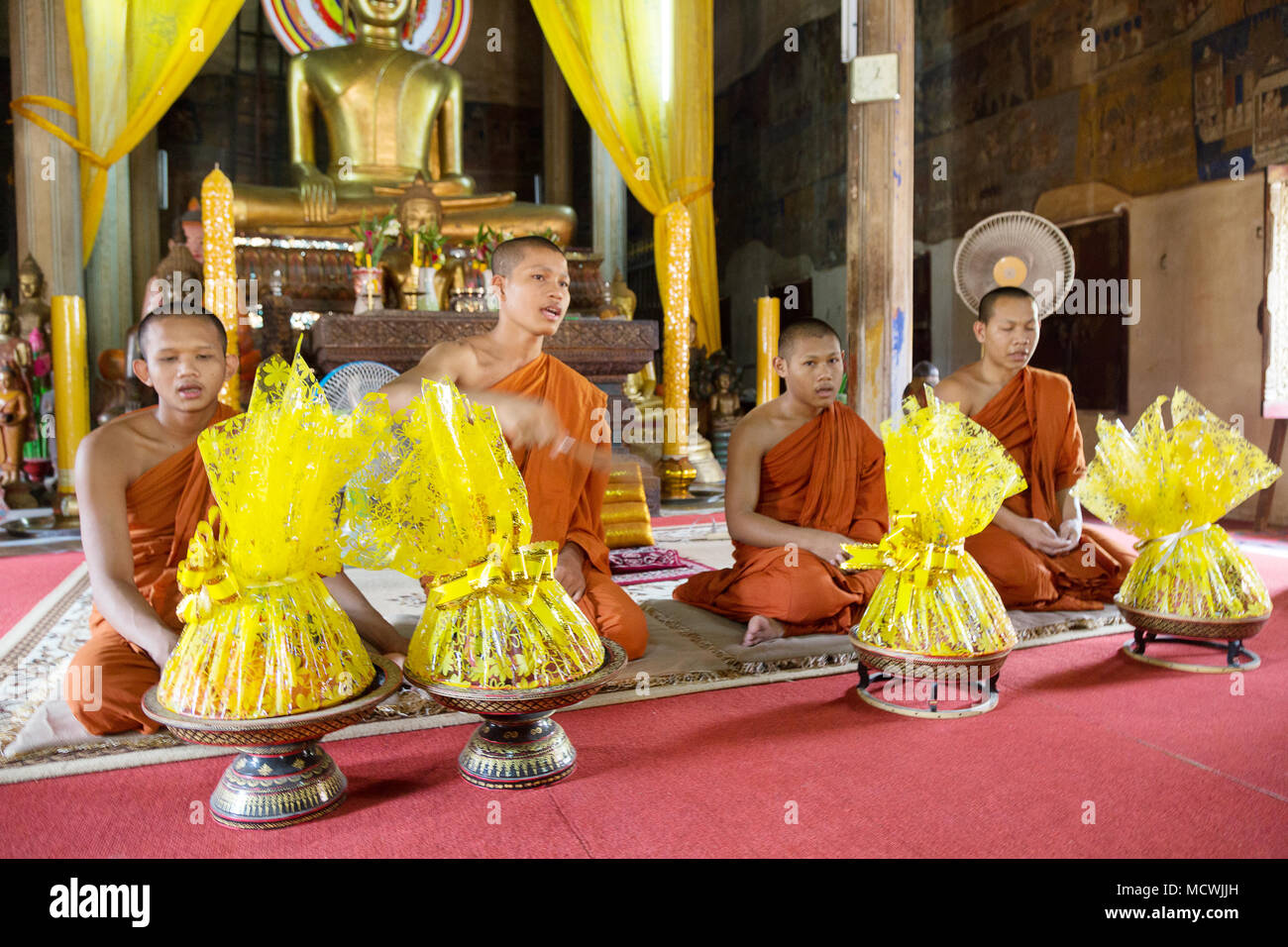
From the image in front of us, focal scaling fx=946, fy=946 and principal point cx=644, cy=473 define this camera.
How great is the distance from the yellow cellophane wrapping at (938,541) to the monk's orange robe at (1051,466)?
1.03 m

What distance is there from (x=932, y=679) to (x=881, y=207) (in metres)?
3.70

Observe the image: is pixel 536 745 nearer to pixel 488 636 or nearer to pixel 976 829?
pixel 488 636

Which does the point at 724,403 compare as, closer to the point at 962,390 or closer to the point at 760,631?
the point at 962,390

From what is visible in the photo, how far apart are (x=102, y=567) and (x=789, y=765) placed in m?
1.53

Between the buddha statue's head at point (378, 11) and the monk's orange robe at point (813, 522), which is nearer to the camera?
the monk's orange robe at point (813, 522)

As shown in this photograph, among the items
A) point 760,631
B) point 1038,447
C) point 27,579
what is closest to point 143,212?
point 27,579

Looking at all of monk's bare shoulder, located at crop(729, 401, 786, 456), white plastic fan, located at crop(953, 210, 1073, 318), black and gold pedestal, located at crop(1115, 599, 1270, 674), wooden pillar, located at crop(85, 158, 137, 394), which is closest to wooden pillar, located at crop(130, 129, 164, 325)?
wooden pillar, located at crop(85, 158, 137, 394)

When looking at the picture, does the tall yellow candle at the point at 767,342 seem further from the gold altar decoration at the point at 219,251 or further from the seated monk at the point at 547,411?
the seated monk at the point at 547,411

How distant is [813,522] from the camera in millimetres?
3014

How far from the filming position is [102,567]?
6.71 feet

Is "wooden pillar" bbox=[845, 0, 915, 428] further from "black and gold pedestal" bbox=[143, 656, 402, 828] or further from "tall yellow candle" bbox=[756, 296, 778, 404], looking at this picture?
"black and gold pedestal" bbox=[143, 656, 402, 828]

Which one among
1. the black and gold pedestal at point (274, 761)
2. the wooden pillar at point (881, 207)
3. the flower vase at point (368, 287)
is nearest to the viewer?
→ the black and gold pedestal at point (274, 761)

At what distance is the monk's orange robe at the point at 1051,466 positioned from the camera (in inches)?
130

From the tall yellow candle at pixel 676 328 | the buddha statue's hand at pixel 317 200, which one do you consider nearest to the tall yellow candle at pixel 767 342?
the tall yellow candle at pixel 676 328
